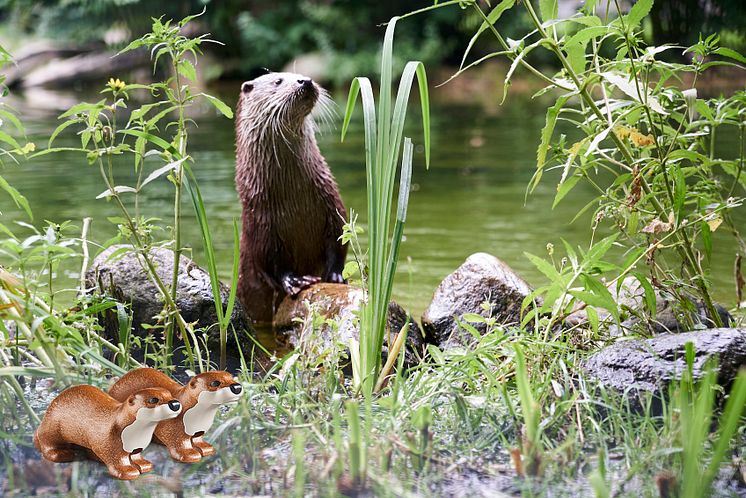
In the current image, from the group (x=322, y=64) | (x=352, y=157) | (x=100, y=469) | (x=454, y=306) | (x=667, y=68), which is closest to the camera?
(x=100, y=469)

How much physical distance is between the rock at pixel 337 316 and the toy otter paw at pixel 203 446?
1.76ft

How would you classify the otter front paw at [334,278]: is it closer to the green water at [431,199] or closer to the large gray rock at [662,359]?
the green water at [431,199]

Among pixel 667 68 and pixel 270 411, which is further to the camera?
pixel 667 68

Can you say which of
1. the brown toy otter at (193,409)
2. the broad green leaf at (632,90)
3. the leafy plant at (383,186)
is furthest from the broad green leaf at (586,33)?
the brown toy otter at (193,409)

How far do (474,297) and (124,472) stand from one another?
71.9 inches

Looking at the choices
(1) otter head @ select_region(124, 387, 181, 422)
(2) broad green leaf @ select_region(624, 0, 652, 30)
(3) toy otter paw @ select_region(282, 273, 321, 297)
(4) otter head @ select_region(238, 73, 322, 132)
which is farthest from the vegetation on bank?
(4) otter head @ select_region(238, 73, 322, 132)

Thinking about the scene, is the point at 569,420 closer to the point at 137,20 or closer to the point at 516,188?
the point at 516,188

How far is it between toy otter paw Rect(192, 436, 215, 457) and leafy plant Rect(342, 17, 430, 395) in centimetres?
43

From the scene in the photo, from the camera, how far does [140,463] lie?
1725 mm

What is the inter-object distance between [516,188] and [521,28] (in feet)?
46.0

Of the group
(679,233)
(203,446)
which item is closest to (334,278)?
(679,233)

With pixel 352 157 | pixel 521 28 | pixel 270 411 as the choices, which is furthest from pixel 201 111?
pixel 270 411

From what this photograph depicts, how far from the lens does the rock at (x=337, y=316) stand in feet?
9.21

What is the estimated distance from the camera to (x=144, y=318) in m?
2.94
